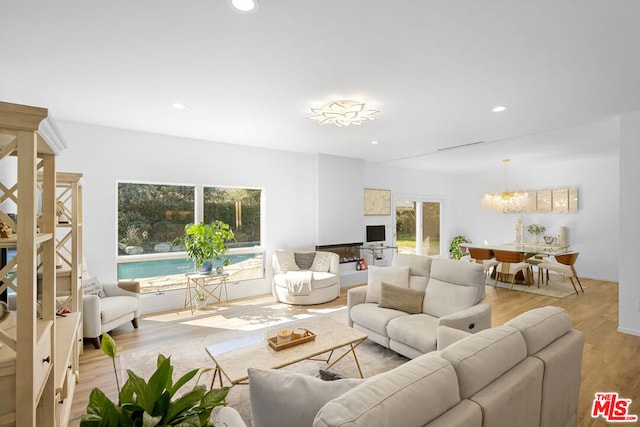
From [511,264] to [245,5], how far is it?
642 cm

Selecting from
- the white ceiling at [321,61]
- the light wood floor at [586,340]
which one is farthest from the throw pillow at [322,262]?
the white ceiling at [321,61]

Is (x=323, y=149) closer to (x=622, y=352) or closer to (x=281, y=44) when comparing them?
(x=281, y=44)

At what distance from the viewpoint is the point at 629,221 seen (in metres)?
3.59

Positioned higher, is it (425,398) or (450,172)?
(450,172)

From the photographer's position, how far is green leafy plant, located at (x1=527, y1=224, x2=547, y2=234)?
7.27 metres

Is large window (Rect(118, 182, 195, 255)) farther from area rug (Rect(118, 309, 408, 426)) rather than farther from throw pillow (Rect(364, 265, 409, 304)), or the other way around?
throw pillow (Rect(364, 265, 409, 304))

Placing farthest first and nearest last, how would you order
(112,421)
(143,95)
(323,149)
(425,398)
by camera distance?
(323,149), (143,95), (425,398), (112,421)

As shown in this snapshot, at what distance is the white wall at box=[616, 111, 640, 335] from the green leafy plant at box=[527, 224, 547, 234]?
3.92 m

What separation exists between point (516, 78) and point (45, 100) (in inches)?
178

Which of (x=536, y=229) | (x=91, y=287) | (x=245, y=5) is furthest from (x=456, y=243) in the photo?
(x=245, y=5)

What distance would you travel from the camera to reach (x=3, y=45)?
7.06 feet

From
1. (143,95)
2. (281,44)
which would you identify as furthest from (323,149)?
(281,44)

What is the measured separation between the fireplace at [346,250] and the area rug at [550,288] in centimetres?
273

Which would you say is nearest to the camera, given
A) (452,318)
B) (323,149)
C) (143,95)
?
(452,318)
